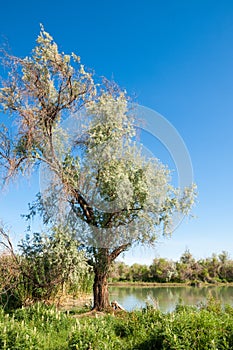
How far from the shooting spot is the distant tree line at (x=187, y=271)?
28.4m

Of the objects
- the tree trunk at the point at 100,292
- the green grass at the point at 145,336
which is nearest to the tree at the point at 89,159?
the tree trunk at the point at 100,292

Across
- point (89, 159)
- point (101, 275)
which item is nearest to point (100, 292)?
point (101, 275)

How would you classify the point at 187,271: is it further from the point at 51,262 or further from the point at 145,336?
the point at 145,336

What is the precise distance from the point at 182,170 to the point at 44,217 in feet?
13.4

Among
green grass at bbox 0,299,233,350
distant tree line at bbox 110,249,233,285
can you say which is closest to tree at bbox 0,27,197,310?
green grass at bbox 0,299,233,350

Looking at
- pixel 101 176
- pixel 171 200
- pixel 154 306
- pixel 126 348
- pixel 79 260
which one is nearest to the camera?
pixel 126 348

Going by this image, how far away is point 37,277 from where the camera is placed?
906 cm

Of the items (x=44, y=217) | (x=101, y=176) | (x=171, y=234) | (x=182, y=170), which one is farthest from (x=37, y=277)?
(x=182, y=170)

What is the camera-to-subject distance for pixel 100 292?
9.02m

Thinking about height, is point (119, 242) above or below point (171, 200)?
below

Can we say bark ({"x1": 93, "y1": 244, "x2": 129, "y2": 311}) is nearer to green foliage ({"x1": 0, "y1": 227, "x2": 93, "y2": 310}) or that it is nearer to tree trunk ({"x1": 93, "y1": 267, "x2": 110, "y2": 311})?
tree trunk ({"x1": 93, "y1": 267, "x2": 110, "y2": 311})

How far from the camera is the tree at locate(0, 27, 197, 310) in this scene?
8.47m

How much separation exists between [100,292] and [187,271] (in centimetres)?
2119

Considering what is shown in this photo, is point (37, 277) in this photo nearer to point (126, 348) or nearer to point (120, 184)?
point (120, 184)
